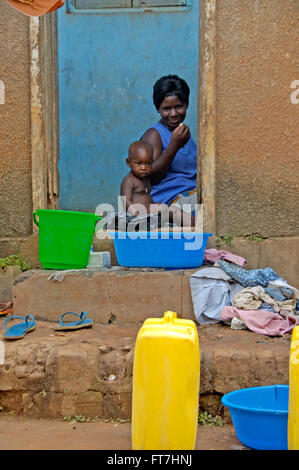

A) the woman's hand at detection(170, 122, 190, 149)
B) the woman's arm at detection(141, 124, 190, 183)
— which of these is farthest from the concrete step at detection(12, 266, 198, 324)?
the woman's hand at detection(170, 122, 190, 149)

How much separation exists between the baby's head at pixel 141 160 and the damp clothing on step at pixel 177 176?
37cm

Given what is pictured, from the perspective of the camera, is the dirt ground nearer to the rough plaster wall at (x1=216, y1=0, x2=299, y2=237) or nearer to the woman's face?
the rough plaster wall at (x1=216, y1=0, x2=299, y2=237)

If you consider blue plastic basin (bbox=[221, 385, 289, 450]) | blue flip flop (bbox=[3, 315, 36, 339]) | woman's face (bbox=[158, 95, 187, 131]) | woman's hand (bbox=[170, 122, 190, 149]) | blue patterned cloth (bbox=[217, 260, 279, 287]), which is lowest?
blue plastic basin (bbox=[221, 385, 289, 450])

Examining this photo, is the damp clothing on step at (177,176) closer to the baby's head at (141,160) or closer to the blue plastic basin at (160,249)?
the baby's head at (141,160)

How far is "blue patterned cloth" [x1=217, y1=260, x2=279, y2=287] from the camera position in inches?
168

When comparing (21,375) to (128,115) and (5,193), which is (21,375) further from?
(128,115)

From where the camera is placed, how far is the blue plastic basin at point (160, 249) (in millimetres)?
4254

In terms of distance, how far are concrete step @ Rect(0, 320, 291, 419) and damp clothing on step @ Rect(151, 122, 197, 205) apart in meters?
2.05

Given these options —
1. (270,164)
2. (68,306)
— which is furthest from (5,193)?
(270,164)

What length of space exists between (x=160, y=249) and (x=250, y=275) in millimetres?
627

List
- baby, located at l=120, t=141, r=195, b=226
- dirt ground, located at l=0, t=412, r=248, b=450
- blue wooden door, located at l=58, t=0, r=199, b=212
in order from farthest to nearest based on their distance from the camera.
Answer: blue wooden door, located at l=58, t=0, r=199, b=212 < baby, located at l=120, t=141, r=195, b=226 < dirt ground, located at l=0, t=412, r=248, b=450

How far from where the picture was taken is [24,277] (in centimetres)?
437

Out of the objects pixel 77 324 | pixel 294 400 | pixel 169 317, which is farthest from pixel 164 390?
pixel 77 324

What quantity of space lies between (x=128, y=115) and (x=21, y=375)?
3720 mm
